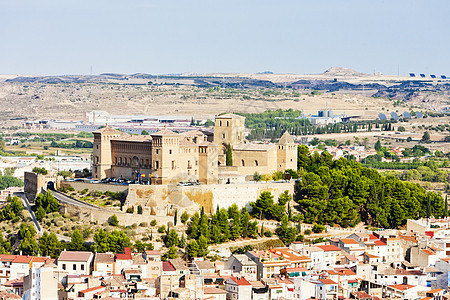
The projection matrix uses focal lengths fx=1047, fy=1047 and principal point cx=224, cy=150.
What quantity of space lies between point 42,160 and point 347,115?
66210 mm

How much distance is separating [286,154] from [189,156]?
6.94 meters

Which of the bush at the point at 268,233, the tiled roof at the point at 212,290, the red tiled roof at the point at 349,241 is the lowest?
the bush at the point at 268,233

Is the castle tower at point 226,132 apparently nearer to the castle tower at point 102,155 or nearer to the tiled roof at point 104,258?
the castle tower at point 102,155

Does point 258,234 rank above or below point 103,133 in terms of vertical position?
below

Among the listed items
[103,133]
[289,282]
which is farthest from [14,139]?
[289,282]

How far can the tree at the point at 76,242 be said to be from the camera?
50.5 meters

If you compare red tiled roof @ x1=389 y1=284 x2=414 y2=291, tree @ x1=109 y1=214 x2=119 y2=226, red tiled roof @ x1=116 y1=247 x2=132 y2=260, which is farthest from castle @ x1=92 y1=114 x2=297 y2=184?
red tiled roof @ x1=389 y1=284 x2=414 y2=291

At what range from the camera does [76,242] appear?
50.5 metres

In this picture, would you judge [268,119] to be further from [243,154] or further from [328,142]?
[243,154]

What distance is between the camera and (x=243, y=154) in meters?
60.8

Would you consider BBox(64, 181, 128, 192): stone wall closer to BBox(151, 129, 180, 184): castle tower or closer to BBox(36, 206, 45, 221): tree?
BBox(151, 129, 180, 184): castle tower

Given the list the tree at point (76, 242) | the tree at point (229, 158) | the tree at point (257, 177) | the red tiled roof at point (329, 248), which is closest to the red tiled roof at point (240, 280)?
the red tiled roof at point (329, 248)

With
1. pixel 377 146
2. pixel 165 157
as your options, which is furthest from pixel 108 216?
pixel 377 146

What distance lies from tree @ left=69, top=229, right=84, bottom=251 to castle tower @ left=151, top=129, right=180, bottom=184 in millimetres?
6432
